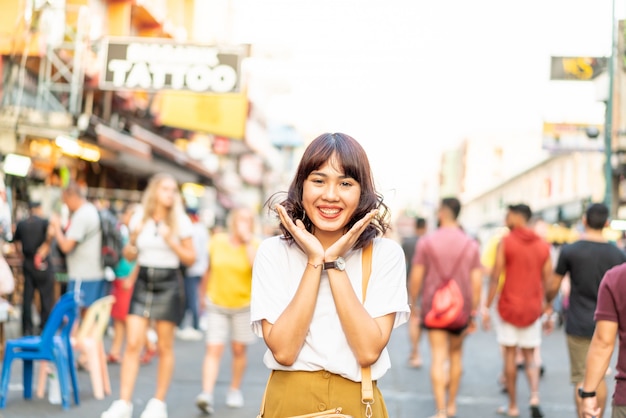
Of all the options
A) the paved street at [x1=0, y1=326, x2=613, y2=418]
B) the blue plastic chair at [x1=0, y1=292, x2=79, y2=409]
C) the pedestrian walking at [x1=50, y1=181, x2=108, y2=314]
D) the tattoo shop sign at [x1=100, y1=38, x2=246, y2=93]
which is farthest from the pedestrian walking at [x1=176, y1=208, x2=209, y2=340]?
the blue plastic chair at [x1=0, y1=292, x2=79, y2=409]

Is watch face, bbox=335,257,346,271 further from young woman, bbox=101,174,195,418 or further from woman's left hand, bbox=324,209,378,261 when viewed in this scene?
young woman, bbox=101,174,195,418

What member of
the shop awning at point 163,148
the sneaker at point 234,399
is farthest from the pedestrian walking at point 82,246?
the shop awning at point 163,148

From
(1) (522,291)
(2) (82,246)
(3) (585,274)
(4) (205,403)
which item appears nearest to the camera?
(3) (585,274)

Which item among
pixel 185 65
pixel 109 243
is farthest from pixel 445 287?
pixel 185 65

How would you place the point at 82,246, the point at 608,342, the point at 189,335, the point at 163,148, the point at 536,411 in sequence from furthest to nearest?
1. the point at 163,148
2. the point at 189,335
3. the point at 82,246
4. the point at 536,411
5. the point at 608,342

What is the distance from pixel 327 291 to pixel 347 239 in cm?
19

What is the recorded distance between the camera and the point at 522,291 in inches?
307

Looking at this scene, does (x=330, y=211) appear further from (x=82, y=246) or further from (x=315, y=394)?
(x=82, y=246)

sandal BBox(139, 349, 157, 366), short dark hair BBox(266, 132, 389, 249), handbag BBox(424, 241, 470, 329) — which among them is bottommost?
sandal BBox(139, 349, 157, 366)

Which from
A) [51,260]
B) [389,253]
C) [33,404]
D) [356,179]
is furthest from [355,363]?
[51,260]

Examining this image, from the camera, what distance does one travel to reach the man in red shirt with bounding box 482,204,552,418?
7.76 meters

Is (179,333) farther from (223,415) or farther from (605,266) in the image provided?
(605,266)

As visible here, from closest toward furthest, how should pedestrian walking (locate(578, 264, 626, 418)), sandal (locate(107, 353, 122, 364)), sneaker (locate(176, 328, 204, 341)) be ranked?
pedestrian walking (locate(578, 264, 626, 418))
sandal (locate(107, 353, 122, 364))
sneaker (locate(176, 328, 204, 341))

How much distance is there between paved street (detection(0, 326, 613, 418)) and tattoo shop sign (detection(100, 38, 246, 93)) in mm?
3773
